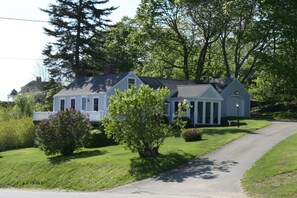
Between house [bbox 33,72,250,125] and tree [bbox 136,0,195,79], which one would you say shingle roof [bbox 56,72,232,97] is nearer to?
house [bbox 33,72,250,125]

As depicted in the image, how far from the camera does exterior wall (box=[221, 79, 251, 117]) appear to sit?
5069 centimetres

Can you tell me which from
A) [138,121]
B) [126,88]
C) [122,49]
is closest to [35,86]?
[122,49]

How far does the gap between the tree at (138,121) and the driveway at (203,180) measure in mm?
2661

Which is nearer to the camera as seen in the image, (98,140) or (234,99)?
(98,140)

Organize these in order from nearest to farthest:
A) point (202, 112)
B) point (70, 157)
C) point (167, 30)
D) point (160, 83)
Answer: point (70, 157) → point (202, 112) → point (160, 83) → point (167, 30)

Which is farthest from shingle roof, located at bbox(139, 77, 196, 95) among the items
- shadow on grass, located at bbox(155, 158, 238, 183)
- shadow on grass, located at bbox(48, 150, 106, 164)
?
shadow on grass, located at bbox(155, 158, 238, 183)

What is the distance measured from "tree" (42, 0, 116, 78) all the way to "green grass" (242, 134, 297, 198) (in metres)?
38.8

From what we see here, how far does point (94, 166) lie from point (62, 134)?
21.0ft

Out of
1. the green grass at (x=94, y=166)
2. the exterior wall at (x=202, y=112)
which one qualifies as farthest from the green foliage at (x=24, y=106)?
the green grass at (x=94, y=166)

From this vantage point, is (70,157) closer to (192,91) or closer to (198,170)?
(198,170)

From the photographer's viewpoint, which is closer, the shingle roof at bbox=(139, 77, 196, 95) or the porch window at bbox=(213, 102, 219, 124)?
the porch window at bbox=(213, 102, 219, 124)

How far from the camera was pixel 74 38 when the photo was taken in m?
59.0

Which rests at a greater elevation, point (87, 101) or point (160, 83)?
point (160, 83)

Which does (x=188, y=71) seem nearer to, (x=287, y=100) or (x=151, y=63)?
(x=151, y=63)
